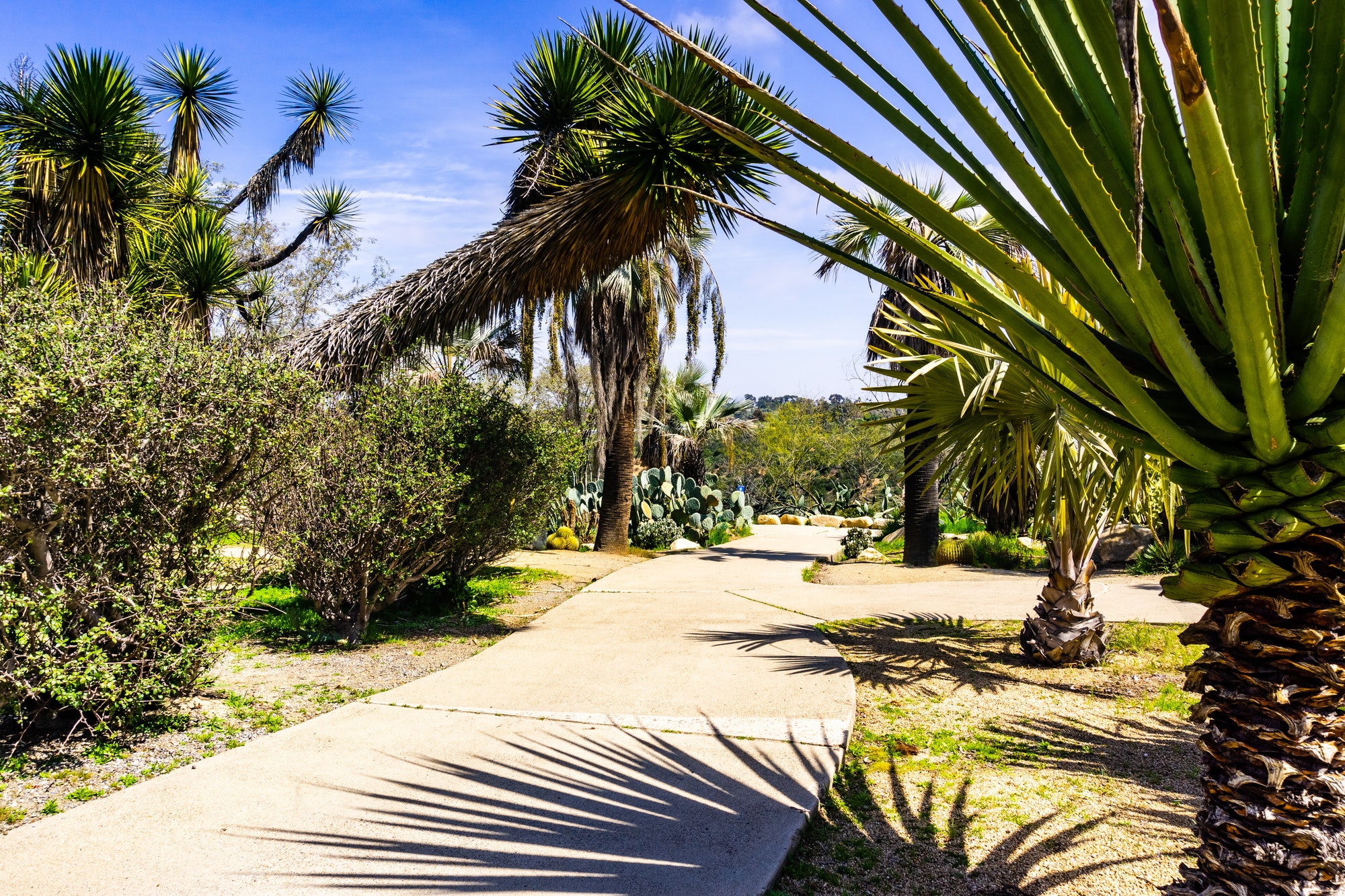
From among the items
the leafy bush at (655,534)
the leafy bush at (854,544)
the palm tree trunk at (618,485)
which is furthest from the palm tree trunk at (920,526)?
the leafy bush at (655,534)

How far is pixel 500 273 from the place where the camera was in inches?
352

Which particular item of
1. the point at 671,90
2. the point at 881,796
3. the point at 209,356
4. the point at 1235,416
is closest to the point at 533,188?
the point at 671,90

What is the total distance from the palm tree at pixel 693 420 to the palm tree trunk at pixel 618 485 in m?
12.4

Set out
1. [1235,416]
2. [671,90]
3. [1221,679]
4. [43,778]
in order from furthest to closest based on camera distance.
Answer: [671,90], [43,778], [1221,679], [1235,416]

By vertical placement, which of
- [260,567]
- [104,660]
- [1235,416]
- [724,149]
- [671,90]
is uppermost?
[671,90]

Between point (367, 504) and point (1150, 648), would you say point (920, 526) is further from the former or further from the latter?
point (367, 504)

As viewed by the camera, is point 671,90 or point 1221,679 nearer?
point 1221,679

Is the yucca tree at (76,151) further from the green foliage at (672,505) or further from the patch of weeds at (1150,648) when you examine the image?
the patch of weeds at (1150,648)

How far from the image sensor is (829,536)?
69.7 feet

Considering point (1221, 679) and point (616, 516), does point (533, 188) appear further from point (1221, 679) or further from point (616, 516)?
point (1221, 679)

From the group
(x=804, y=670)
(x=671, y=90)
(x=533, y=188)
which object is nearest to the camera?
(x=804, y=670)

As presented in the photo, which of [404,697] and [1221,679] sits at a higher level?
[1221,679]

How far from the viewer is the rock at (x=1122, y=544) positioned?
13.8 meters

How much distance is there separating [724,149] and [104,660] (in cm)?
629
